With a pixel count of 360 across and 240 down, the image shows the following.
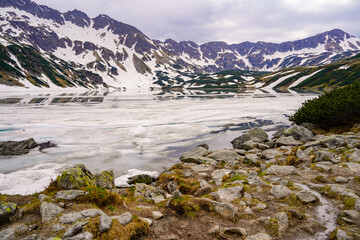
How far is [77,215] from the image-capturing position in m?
6.03

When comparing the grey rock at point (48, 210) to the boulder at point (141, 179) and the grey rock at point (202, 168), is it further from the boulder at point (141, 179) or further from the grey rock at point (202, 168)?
the grey rock at point (202, 168)

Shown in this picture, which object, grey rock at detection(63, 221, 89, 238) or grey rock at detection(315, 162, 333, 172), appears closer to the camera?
grey rock at detection(63, 221, 89, 238)

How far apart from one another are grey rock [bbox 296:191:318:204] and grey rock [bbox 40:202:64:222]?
8.38 metres

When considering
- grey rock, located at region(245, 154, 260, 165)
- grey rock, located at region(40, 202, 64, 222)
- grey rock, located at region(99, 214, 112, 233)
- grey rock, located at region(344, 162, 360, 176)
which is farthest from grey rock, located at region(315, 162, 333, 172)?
grey rock, located at region(40, 202, 64, 222)

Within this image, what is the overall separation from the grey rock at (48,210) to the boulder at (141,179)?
17.6 ft

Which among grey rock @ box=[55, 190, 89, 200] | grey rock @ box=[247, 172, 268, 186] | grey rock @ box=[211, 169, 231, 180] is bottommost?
grey rock @ box=[211, 169, 231, 180]

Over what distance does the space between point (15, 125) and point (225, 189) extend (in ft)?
96.1

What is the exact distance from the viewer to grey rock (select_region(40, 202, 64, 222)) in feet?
19.7

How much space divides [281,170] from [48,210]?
35.4 ft

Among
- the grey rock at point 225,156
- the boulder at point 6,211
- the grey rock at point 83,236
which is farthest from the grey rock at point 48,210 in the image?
the grey rock at point 225,156

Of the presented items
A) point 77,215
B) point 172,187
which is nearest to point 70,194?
point 77,215

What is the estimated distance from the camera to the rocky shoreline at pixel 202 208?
18.2 ft

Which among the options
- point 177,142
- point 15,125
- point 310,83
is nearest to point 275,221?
point 177,142

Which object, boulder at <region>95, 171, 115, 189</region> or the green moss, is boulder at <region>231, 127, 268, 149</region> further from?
boulder at <region>95, 171, 115, 189</region>
